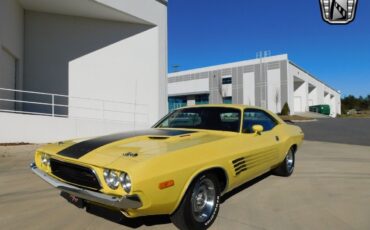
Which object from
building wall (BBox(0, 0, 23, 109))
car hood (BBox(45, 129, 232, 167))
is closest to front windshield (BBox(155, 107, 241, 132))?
car hood (BBox(45, 129, 232, 167))

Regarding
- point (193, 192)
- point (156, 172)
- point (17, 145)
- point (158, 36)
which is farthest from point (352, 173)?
point (158, 36)

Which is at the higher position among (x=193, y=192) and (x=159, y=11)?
(x=159, y=11)

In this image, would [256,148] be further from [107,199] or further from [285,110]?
[285,110]

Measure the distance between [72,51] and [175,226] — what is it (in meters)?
12.3

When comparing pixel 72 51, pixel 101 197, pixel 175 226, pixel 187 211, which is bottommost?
pixel 175 226

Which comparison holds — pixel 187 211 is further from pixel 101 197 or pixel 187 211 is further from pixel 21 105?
pixel 21 105

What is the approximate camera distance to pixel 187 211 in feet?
10.4

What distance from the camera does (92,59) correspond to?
14078 mm

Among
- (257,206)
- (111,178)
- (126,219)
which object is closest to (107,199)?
(111,178)

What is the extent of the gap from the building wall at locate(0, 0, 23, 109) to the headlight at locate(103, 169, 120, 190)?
963cm

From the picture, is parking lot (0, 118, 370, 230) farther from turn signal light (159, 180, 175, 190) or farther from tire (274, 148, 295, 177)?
turn signal light (159, 180, 175, 190)

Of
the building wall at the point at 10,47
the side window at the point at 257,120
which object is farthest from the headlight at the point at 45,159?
the building wall at the point at 10,47

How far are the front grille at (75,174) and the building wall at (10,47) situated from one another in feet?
28.8

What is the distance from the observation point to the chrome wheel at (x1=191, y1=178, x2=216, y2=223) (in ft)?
10.9
